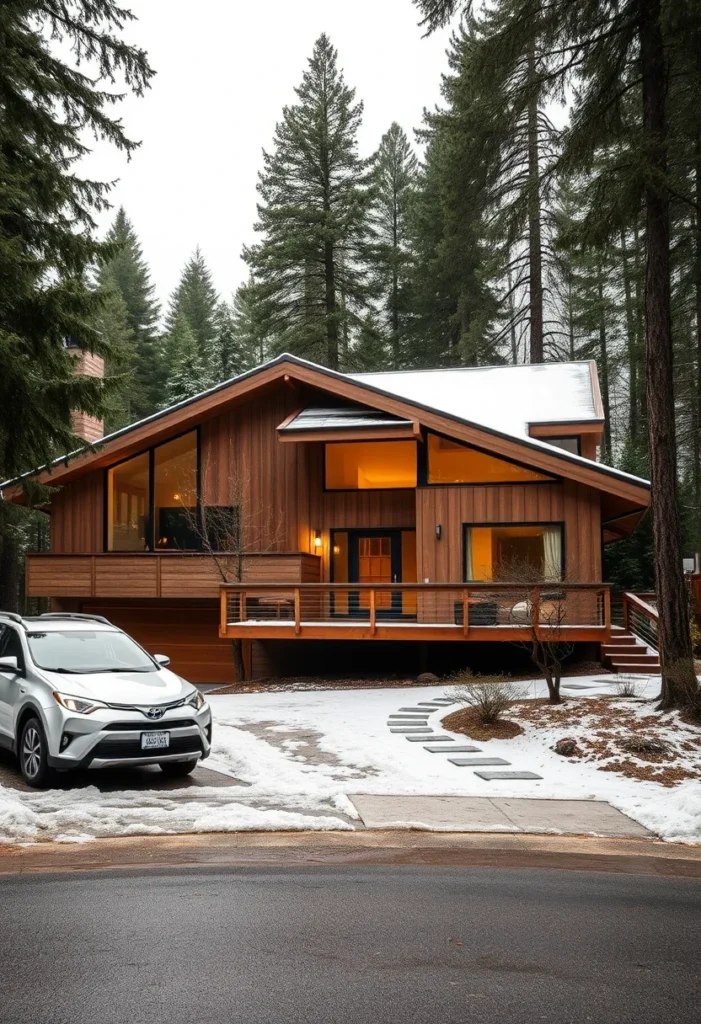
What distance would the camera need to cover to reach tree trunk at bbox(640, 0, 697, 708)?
11859 millimetres

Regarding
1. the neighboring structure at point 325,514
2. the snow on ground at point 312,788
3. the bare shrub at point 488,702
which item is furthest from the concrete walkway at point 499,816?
the neighboring structure at point 325,514

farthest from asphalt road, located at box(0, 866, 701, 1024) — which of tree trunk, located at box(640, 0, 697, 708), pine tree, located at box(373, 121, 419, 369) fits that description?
pine tree, located at box(373, 121, 419, 369)

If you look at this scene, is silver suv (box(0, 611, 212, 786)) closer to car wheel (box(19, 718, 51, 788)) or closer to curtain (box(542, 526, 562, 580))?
car wheel (box(19, 718, 51, 788))

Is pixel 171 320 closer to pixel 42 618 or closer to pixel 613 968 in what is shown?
pixel 42 618

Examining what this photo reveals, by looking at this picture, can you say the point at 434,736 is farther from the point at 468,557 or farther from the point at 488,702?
the point at 468,557

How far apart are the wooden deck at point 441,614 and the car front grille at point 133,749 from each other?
826 centimetres

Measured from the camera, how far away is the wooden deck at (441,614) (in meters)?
16.6

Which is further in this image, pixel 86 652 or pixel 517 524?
pixel 517 524

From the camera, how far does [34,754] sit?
8.50 m

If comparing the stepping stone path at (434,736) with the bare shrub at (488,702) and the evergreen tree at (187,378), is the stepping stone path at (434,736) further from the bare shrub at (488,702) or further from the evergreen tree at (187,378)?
the evergreen tree at (187,378)

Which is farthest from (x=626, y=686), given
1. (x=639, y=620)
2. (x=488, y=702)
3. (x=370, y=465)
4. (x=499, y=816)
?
(x=370, y=465)

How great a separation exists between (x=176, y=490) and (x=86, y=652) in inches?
513

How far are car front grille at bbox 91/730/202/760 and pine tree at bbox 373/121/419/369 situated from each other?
33953 mm

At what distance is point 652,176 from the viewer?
38.1 feet
